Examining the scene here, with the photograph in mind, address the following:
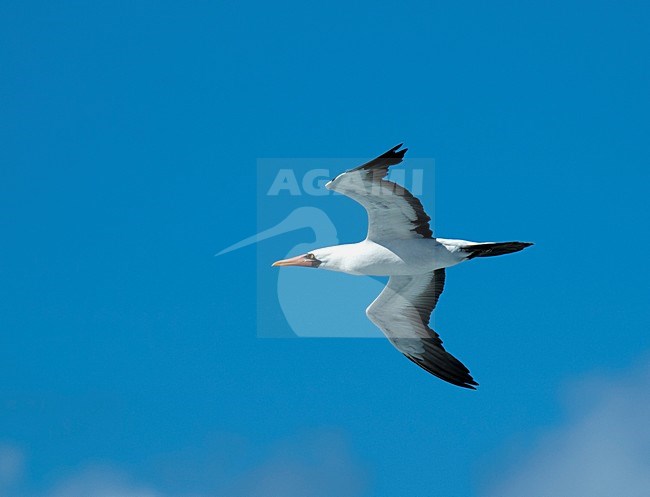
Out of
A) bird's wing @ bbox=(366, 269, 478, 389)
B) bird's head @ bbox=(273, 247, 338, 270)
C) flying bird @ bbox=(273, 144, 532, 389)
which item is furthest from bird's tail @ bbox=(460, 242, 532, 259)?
bird's head @ bbox=(273, 247, 338, 270)

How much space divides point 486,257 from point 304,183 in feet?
17.9

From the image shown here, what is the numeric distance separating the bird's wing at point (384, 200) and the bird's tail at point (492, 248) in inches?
36.2

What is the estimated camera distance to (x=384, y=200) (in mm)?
20438

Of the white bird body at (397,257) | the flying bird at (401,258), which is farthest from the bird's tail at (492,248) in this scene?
the white bird body at (397,257)

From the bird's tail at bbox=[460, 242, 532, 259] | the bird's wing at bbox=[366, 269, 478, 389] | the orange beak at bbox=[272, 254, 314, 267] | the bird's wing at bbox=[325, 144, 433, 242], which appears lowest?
the bird's wing at bbox=[366, 269, 478, 389]

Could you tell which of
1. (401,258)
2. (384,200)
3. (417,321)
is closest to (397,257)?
(401,258)

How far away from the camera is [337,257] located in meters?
22.2

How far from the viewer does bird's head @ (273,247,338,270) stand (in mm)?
22297

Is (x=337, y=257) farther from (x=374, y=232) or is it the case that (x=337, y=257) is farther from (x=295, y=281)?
(x=295, y=281)

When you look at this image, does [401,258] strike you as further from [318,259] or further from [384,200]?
[318,259]

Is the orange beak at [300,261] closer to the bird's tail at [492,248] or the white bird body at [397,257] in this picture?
the white bird body at [397,257]

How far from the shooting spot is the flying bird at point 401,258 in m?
20.0

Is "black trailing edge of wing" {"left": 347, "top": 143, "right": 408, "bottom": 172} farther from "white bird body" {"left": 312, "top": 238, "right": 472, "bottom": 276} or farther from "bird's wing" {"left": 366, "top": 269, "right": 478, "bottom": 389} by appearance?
"bird's wing" {"left": 366, "top": 269, "right": 478, "bottom": 389}

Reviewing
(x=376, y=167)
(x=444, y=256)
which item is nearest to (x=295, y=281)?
(x=444, y=256)
